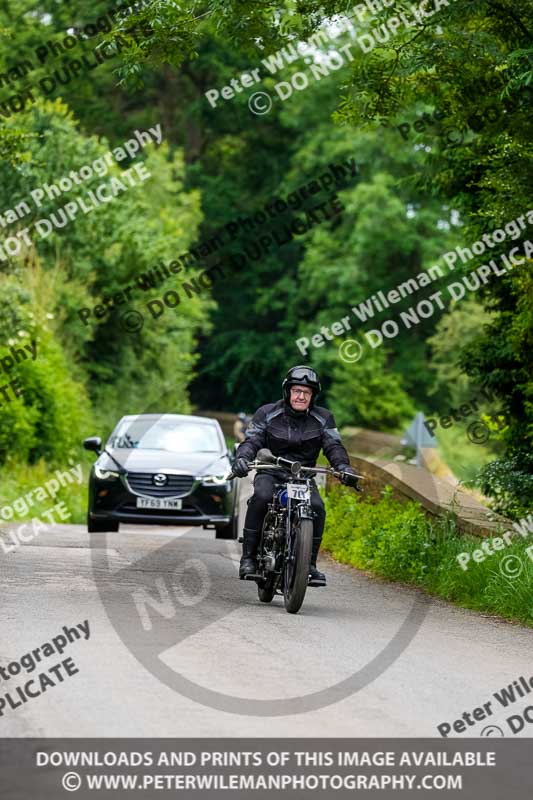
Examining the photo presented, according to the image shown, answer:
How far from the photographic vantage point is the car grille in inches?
729

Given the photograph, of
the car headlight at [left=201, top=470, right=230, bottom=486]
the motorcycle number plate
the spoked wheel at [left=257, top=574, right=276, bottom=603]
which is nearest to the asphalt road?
the spoked wheel at [left=257, top=574, right=276, bottom=603]

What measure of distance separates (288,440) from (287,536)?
2.94 ft

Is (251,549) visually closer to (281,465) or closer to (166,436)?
(281,465)

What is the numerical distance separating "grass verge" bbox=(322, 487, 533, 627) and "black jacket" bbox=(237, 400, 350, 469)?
1.80m

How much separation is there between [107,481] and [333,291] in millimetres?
43870

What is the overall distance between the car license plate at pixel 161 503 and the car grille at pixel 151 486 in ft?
0.17

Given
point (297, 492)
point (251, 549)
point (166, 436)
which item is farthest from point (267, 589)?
point (166, 436)

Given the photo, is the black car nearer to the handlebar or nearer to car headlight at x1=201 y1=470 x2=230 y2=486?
car headlight at x1=201 y1=470 x2=230 y2=486

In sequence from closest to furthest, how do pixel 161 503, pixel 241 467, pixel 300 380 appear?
pixel 241 467
pixel 300 380
pixel 161 503

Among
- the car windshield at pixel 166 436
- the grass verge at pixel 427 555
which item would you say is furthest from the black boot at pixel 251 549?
the car windshield at pixel 166 436

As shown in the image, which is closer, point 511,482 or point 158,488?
point 511,482

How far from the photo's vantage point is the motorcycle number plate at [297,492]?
12.1 metres

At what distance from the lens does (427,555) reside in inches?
585

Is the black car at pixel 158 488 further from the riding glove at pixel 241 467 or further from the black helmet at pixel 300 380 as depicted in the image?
the riding glove at pixel 241 467
